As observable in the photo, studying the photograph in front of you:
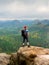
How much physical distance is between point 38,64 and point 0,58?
14896 millimetres

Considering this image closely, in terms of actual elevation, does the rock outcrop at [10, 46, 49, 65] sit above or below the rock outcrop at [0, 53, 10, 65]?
above

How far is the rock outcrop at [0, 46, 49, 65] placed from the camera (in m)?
34.4

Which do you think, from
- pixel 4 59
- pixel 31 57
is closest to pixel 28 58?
pixel 31 57

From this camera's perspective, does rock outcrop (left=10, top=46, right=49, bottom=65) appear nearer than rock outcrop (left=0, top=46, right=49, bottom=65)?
Yes

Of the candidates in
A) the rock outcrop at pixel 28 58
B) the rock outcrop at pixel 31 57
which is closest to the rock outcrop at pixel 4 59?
the rock outcrop at pixel 28 58

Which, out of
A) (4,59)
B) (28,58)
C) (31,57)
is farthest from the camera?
(4,59)

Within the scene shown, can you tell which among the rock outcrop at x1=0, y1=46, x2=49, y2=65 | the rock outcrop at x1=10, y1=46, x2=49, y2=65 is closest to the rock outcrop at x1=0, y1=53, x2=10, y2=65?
the rock outcrop at x1=0, y1=46, x2=49, y2=65

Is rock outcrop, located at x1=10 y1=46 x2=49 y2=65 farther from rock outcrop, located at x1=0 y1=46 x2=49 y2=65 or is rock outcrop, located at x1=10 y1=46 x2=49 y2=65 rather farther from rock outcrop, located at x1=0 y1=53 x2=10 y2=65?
rock outcrop, located at x1=0 y1=53 x2=10 y2=65

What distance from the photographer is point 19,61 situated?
135 ft

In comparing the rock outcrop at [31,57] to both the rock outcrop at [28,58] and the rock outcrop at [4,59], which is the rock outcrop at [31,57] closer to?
the rock outcrop at [28,58]

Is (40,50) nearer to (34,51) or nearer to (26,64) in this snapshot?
(34,51)

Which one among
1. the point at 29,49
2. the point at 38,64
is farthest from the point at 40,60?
the point at 29,49

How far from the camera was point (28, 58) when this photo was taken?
3741cm

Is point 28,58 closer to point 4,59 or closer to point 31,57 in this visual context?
point 31,57
